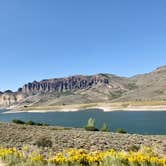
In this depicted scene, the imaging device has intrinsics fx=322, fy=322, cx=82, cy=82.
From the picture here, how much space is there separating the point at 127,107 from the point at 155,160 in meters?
163

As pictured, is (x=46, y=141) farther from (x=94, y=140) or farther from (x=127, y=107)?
(x=127, y=107)

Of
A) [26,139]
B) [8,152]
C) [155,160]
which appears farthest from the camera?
[26,139]

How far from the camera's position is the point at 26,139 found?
27688 mm

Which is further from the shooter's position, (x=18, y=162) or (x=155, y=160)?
(x=18, y=162)

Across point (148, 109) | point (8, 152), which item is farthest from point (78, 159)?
point (148, 109)

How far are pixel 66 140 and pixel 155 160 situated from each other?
20769mm

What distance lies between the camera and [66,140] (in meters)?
28.2

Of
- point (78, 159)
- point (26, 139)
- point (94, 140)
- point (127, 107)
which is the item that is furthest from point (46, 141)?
point (127, 107)

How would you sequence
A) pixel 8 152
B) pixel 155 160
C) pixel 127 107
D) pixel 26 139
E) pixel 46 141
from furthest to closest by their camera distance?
pixel 127 107 < pixel 26 139 < pixel 46 141 < pixel 8 152 < pixel 155 160

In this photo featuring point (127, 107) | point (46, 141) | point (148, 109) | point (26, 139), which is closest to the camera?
point (46, 141)

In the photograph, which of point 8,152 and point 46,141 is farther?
point 46,141

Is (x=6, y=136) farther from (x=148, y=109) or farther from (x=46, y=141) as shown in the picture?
(x=148, y=109)

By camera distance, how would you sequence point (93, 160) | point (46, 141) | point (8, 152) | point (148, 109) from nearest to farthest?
point (93, 160) < point (8, 152) < point (46, 141) < point (148, 109)

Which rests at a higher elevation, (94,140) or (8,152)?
(8,152)
